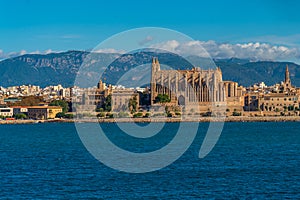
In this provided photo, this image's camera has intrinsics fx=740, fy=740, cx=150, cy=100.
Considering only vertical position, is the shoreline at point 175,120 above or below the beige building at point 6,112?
below

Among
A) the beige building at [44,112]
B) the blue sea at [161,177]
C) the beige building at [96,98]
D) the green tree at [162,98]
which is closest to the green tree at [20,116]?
the beige building at [44,112]

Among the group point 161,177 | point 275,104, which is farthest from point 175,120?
point 161,177

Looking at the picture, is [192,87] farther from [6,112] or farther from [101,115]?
[6,112]

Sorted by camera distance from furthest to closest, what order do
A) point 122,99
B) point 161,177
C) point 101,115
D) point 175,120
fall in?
point 122,99 → point 101,115 → point 175,120 → point 161,177

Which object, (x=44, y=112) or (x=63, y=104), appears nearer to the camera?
(x=44, y=112)

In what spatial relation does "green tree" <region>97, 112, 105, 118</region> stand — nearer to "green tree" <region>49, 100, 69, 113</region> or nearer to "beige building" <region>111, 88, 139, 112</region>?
"beige building" <region>111, 88, 139, 112</region>

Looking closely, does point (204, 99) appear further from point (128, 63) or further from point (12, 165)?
point (128, 63)

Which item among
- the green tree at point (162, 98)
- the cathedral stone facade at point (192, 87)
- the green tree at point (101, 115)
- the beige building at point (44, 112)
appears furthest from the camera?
the cathedral stone facade at point (192, 87)

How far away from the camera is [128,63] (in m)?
193

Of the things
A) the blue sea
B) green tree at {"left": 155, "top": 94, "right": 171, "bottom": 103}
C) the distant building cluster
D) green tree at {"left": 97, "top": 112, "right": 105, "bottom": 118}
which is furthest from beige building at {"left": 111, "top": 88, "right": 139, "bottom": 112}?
the blue sea

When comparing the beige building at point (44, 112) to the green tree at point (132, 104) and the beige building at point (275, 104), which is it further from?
the beige building at point (275, 104)

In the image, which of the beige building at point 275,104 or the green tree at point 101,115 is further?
the beige building at point 275,104

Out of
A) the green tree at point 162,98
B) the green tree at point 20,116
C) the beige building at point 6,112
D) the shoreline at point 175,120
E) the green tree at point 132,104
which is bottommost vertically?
the shoreline at point 175,120

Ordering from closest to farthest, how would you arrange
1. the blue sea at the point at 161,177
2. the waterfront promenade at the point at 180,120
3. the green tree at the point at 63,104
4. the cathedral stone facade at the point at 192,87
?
the blue sea at the point at 161,177, the waterfront promenade at the point at 180,120, the cathedral stone facade at the point at 192,87, the green tree at the point at 63,104
